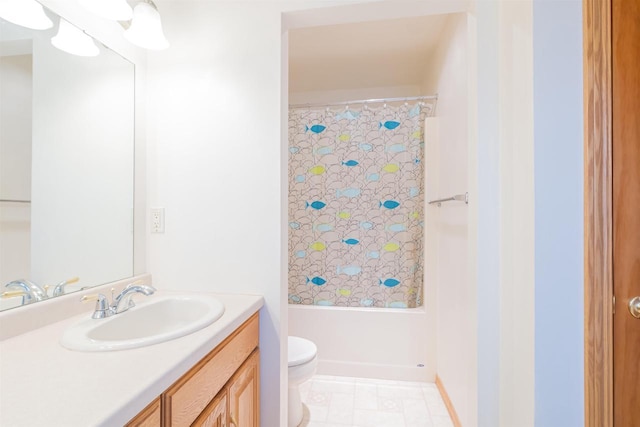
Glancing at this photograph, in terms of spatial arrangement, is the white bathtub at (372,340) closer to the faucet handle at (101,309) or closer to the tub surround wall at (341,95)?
the faucet handle at (101,309)

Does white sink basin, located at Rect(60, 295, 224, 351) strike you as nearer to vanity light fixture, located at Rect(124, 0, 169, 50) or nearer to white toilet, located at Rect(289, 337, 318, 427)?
white toilet, located at Rect(289, 337, 318, 427)

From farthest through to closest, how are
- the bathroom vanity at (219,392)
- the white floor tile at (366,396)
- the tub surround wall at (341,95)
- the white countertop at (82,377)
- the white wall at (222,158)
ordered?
the tub surround wall at (341,95), the white floor tile at (366,396), the white wall at (222,158), the bathroom vanity at (219,392), the white countertop at (82,377)

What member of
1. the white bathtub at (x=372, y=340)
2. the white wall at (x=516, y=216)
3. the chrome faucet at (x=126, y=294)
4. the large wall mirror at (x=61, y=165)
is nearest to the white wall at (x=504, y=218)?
the white wall at (x=516, y=216)

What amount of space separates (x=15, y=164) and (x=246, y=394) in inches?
44.3

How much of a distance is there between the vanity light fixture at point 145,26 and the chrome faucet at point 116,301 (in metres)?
1.01

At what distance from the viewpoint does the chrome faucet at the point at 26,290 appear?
34.6 inches

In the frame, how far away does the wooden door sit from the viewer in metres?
0.91

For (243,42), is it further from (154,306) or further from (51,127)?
(154,306)

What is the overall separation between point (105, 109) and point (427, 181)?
196 cm

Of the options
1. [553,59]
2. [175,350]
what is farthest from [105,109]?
[553,59]

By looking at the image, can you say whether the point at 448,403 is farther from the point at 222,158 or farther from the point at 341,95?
the point at 341,95

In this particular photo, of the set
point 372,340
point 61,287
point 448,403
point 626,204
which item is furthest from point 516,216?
A: point 61,287

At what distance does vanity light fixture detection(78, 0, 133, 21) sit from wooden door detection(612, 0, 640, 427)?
5.65 feet

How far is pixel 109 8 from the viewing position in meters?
1.09
